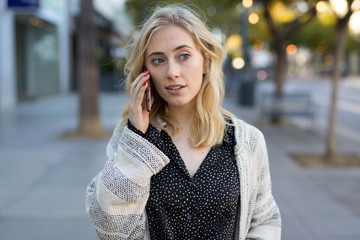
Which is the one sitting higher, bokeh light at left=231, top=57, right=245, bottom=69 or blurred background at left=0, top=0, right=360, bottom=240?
bokeh light at left=231, top=57, right=245, bottom=69

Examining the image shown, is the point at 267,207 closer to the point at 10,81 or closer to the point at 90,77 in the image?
the point at 90,77

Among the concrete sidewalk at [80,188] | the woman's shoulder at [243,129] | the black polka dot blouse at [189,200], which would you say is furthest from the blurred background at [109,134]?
the black polka dot blouse at [189,200]

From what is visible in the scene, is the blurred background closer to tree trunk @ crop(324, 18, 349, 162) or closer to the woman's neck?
tree trunk @ crop(324, 18, 349, 162)

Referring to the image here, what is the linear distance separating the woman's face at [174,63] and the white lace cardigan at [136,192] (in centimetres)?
25

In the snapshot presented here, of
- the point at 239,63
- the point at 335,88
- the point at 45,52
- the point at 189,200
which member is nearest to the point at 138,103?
the point at 189,200

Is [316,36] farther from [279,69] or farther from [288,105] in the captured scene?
[288,105]

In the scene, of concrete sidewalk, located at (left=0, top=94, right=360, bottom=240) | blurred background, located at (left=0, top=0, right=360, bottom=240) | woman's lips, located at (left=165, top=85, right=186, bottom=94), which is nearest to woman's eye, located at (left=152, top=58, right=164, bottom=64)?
woman's lips, located at (left=165, top=85, right=186, bottom=94)

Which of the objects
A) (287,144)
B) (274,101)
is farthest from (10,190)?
(274,101)

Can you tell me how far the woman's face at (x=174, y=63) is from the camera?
1782mm

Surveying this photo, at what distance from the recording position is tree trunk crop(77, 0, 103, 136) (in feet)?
31.1

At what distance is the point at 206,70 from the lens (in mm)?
1963

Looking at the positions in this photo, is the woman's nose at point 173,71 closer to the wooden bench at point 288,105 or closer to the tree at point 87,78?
the tree at point 87,78

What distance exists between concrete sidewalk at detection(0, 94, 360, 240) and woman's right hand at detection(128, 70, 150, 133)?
24.0 inches

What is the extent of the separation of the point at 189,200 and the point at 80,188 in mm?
4217
